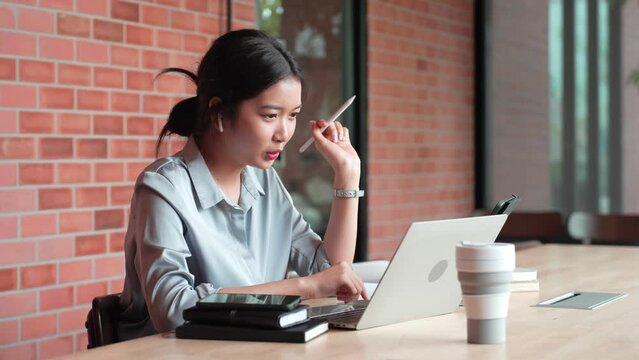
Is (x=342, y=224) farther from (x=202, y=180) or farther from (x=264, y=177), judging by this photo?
(x=202, y=180)

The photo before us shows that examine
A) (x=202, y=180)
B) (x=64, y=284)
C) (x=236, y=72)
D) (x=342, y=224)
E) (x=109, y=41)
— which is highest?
(x=109, y=41)

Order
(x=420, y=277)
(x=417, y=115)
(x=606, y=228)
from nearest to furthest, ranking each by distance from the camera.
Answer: (x=420, y=277) → (x=606, y=228) → (x=417, y=115)

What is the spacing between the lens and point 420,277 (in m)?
1.93

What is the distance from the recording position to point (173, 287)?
2.07m

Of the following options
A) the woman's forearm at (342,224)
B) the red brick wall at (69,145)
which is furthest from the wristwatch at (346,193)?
the red brick wall at (69,145)

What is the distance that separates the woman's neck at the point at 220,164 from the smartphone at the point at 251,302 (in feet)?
1.97

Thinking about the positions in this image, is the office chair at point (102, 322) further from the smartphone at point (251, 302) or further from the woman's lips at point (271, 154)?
the woman's lips at point (271, 154)

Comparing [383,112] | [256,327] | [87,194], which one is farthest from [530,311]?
[383,112]

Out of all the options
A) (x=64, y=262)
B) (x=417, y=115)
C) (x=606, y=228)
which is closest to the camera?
(x=64, y=262)

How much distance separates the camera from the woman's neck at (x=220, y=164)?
2439mm

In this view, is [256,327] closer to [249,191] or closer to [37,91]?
[249,191]

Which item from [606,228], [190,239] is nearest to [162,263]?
[190,239]

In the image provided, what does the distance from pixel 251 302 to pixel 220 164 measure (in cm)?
67

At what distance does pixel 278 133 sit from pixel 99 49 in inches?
54.2
